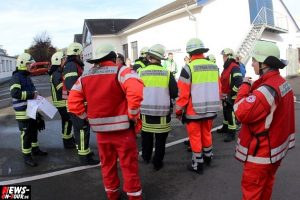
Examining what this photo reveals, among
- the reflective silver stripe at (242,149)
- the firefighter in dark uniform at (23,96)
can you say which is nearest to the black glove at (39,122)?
the firefighter in dark uniform at (23,96)

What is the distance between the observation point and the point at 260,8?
23812 millimetres

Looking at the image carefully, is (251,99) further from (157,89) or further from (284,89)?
(157,89)

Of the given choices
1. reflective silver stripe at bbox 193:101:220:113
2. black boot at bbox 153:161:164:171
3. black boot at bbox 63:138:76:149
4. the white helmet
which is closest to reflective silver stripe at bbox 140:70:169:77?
reflective silver stripe at bbox 193:101:220:113

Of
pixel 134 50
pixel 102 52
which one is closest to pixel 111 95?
pixel 102 52

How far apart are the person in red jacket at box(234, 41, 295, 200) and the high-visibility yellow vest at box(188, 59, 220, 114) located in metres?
1.84

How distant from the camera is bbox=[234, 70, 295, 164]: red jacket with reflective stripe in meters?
3.29

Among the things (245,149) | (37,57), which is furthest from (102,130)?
(37,57)

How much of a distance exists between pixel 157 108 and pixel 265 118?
2.55 m

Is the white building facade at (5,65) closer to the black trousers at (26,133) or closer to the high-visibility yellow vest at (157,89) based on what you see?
the black trousers at (26,133)

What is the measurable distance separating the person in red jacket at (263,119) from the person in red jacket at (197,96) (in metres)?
1.85

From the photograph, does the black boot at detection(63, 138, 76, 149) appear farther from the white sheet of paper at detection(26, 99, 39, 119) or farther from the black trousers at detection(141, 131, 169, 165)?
the black trousers at detection(141, 131, 169, 165)

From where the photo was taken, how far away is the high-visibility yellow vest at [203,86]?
17.7ft

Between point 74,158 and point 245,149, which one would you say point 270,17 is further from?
point 245,149

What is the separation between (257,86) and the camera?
11.3 feet
